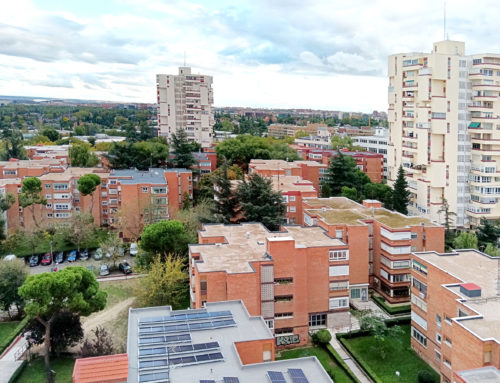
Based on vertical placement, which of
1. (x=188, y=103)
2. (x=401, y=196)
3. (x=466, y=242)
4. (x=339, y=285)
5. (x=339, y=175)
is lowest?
(x=339, y=285)

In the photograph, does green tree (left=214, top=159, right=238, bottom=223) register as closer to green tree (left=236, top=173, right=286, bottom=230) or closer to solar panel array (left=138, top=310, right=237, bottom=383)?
green tree (left=236, top=173, right=286, bottom=230)

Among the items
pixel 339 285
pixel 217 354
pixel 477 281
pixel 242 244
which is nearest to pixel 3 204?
pixel 242 244

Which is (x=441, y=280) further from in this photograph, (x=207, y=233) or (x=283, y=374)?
Answer: (x=207, y=233)

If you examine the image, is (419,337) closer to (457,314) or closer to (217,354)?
(457,314)

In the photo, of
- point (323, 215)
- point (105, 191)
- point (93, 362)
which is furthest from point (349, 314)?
point (105, 191)

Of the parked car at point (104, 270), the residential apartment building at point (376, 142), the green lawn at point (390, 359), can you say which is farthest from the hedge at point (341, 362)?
the residential apartment building at point (376, 142)
